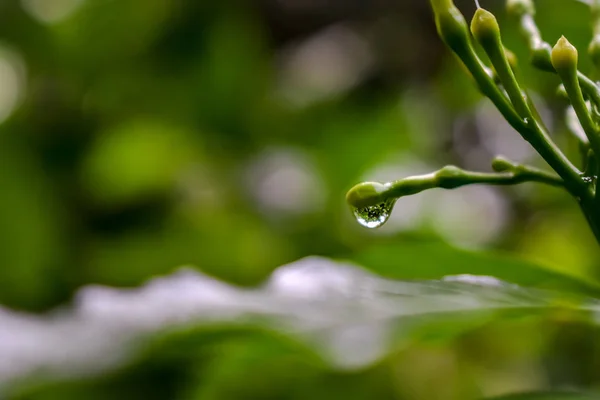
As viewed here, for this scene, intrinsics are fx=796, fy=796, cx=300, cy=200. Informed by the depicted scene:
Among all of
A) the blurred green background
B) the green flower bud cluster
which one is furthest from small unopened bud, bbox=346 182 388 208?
the blurred green background

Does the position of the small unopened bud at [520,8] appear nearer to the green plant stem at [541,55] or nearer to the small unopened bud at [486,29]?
the green plant stem at [541,55]

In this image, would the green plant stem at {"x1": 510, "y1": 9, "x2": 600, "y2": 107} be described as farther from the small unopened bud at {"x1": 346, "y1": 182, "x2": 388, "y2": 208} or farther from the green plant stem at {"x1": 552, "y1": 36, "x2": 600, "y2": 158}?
the small unopened bud at {"x1": 346, "y1": 182, "x2": 388, "y2": 208}

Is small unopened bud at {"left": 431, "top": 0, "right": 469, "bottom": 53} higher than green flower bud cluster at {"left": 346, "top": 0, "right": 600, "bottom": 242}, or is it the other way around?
small unopened bud at {"left": 431, "top": 0, "right": 469, "bottom": 53}

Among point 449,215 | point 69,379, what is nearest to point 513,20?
point 69,379

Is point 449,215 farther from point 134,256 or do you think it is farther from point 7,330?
point 7,330

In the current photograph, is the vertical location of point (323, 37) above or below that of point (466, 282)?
above

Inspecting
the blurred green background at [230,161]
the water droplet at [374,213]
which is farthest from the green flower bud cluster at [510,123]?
the blurred green background at [230,161]
